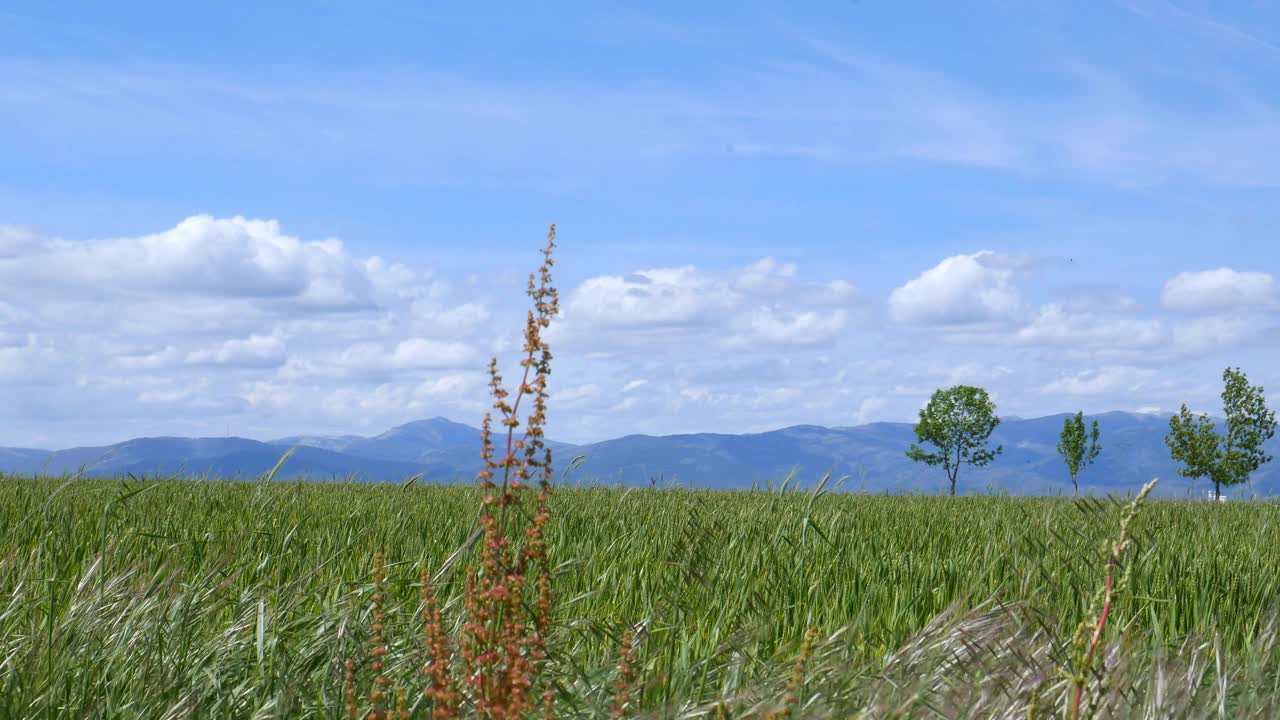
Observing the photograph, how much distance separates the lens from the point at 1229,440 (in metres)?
46.0

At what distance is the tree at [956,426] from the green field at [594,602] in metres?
49.3

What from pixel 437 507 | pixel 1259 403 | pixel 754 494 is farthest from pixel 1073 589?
pixel 1259 403

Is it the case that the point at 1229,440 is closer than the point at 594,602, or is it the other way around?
the point at 594,602

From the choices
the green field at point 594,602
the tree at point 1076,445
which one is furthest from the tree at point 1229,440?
the green field at point 594,602

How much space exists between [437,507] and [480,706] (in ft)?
20.6

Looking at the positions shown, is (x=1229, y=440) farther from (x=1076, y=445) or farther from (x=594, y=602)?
(x=594, y=602)

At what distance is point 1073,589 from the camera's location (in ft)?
14.4

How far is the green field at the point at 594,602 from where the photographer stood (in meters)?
2.90

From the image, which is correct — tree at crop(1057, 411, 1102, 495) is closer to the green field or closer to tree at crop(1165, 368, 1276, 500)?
tree at crop(1165, 368, 1276, 500)

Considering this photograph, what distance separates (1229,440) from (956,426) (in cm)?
1344

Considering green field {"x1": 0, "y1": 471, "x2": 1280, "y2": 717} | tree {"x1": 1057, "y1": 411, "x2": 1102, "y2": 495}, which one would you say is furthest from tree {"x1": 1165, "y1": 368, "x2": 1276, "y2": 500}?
green field {"x1": 0, "y1": 471, "x2": 1280, "y2": 717}

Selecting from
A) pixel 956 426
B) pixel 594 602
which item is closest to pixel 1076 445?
pixel 956 426

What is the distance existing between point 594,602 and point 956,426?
178 feet

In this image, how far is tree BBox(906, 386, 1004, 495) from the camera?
54.7 meters
